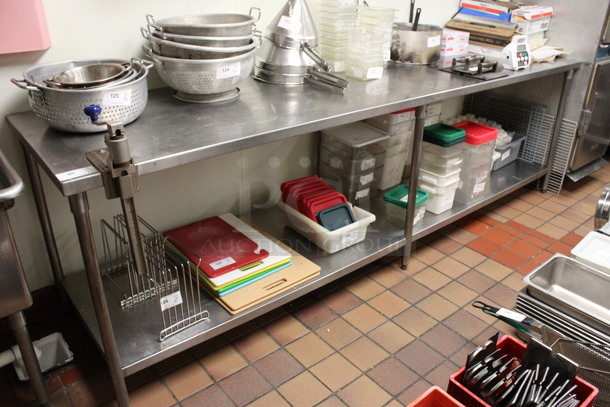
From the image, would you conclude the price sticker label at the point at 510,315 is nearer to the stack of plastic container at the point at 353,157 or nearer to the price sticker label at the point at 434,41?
the stack of plastic container at the point at 353,157

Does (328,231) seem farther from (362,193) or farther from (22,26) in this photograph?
(22,26)

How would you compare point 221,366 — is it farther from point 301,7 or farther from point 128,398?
point 301,7

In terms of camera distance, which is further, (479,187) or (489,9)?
(489,9)

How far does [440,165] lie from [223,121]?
129 centimetres

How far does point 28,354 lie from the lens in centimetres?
151

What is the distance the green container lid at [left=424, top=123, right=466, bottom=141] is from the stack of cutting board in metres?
0.94

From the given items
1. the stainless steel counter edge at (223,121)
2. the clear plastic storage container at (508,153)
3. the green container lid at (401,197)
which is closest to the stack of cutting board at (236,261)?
the stainless steel counter edge at (223,121)

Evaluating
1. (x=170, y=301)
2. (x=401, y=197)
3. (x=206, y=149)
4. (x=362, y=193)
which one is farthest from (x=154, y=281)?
(x=401, y=197)

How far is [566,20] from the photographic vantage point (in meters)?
2.92

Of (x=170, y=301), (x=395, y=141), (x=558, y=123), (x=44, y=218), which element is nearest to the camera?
(x=170, y=301)

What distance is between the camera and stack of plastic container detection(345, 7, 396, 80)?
219 centimetres

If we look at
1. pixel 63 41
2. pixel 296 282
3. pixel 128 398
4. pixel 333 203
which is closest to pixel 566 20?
pixel 333 203

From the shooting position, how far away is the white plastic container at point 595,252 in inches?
75.4

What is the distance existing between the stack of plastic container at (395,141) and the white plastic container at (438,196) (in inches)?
8.5
